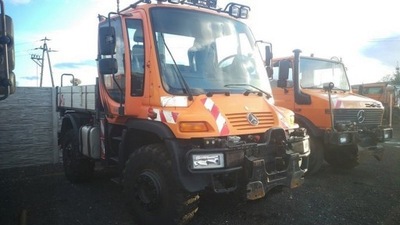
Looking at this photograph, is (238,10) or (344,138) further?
(344,138)

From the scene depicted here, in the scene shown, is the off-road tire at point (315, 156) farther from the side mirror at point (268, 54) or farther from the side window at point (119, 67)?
the side window at point (119, 67)

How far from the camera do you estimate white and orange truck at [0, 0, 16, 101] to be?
3.28 m

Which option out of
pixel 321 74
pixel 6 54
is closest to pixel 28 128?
pixel 6 54

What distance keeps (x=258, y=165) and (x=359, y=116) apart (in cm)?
464

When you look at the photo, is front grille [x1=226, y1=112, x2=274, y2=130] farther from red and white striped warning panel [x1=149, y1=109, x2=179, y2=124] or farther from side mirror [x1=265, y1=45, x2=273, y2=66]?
side mirror [x1=265, y1=45, x2=273, y2=66]

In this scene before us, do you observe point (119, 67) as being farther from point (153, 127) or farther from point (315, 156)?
point (315, 156)

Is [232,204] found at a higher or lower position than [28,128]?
lower

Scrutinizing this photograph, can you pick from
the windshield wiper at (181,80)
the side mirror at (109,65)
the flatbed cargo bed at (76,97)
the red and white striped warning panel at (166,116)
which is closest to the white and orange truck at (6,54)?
the side mirror at (109,65)

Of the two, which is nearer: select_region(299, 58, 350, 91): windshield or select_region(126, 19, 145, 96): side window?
select_region(126, 19, 145, 96): side window

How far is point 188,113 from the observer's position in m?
3.70

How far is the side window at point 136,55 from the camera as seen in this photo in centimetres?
433

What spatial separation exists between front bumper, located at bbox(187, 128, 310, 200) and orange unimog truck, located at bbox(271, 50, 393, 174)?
290 cm

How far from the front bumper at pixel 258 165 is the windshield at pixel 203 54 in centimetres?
82

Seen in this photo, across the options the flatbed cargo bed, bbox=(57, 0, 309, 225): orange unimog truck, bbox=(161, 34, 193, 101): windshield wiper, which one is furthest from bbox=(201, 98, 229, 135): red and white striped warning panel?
the flatbed cargo bed
